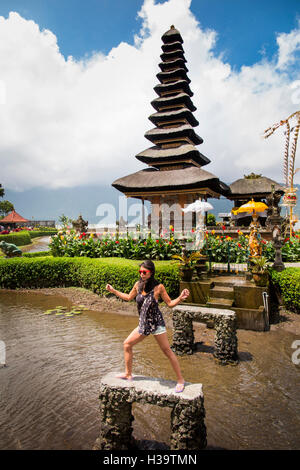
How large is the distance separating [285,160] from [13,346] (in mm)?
21971

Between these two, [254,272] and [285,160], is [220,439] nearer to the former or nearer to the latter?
[254,272]

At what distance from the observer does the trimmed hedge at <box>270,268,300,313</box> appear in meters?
7.70

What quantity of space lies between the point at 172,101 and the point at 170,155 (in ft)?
19.2

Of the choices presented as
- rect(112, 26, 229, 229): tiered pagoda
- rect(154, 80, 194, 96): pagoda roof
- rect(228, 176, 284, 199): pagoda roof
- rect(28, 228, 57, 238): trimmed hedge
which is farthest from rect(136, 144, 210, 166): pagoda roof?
rect(28, 228, 57, 238): trimmed hedge

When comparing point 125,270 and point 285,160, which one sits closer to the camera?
point 125,270

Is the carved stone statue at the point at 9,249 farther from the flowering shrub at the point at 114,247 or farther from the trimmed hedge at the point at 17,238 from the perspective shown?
the trimmed hedge at the point at 17,238

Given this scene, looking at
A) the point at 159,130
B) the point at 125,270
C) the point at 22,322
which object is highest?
the point at 159,130

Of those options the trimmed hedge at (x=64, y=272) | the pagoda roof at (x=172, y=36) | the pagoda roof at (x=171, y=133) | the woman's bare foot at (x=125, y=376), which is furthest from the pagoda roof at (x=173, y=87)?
the woman's bare foot at (x=125, y=376)

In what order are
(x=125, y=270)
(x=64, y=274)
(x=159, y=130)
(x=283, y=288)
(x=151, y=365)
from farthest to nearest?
(x=159, y=130) < (x=64, y=274) < (x=125, y=270) < (x=283, y=288) < (x=151, y=365)

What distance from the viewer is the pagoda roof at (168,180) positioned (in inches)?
734

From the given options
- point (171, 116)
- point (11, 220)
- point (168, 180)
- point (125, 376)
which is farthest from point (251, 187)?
point (11, 220)

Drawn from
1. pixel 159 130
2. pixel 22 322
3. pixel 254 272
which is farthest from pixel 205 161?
pixel 22 322

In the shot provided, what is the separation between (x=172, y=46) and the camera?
25.3 m
